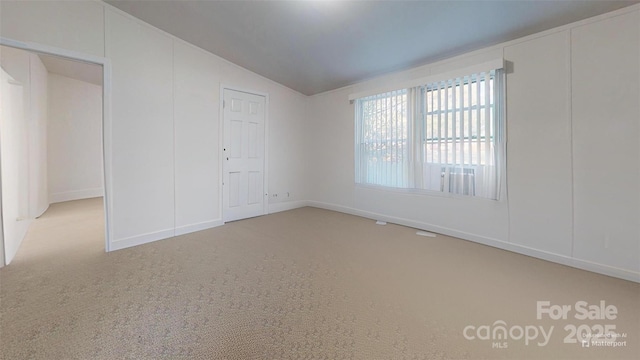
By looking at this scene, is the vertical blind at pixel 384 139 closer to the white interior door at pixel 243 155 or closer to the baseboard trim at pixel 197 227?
the white interior door at pixel 243 155

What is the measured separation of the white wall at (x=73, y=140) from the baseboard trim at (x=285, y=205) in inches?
→ 192

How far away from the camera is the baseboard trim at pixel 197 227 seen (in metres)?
3.72

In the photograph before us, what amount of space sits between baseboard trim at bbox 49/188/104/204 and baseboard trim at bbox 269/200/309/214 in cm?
489

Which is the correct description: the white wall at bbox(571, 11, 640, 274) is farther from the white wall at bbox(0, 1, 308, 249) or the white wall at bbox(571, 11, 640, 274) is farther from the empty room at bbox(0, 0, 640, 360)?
the white wall at bbox(0, 1, 308, 249)

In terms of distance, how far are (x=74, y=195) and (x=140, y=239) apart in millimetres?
4596

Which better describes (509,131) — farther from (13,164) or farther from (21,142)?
(21,142)

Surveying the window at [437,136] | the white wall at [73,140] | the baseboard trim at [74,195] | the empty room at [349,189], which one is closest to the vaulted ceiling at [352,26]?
the empty room at [349,189]

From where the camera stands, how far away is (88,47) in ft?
9.59

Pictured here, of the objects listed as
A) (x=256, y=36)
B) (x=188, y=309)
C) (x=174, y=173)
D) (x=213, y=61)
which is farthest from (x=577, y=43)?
(x=174, y=173)

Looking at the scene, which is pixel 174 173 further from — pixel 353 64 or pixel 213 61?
pixel 353 64

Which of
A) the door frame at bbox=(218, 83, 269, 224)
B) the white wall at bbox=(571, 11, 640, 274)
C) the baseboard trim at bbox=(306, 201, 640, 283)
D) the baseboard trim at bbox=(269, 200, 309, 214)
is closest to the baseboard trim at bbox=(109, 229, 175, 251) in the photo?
the door frame at bbox=(218, 83, 269, 224)

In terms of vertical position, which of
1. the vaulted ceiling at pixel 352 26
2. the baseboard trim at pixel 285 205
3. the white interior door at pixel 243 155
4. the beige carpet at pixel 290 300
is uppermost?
the vaulted ceiling at pixel 352 26

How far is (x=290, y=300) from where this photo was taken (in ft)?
6.59

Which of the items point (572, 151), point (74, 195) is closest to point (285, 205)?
point (572, 151)
